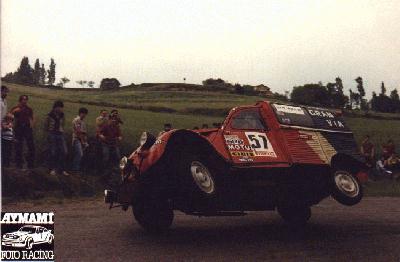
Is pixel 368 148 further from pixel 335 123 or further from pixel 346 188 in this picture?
pixel 346 188

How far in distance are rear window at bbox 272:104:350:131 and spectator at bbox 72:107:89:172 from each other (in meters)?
4.79

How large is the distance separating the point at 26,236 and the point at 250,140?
3351 mm

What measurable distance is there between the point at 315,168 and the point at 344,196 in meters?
0.60

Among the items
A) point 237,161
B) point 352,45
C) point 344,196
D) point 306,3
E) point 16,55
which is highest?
point 306,3

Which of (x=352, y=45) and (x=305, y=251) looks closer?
(x=305, y=251)

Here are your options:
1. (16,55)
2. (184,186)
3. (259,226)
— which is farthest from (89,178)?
(184,186)

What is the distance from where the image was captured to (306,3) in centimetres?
887

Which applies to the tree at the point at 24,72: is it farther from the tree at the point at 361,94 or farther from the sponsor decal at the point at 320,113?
the tree at the point at 361,94

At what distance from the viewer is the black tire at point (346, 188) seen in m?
6.80

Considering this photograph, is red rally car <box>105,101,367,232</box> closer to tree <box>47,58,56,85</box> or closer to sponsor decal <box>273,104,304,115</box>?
sponsor decal <box>273,104,304,115</box>

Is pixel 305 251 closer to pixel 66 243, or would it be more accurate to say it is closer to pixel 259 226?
pixel 259 226

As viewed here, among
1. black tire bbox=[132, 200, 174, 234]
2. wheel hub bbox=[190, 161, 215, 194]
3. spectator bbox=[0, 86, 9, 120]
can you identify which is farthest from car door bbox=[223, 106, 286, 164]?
spectator bbox=[0, 86, 9, 120]

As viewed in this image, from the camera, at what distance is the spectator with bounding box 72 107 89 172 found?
10.1m

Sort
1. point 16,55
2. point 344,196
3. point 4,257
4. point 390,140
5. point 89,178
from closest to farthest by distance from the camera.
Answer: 1. point 4,257
2. point 344,196
3. point 16,55
4. point 89,178
5. point 390,140
